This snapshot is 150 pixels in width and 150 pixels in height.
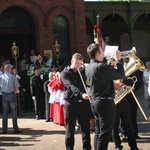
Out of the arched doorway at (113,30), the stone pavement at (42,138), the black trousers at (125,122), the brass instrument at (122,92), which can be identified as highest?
the arched doorway at (113,30)

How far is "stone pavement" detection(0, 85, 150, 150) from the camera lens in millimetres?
8465

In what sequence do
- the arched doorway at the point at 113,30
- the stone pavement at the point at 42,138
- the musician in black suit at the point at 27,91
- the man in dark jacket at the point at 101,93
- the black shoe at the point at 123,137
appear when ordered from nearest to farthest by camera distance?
1. the man in dark jacket at the point at 101,93
2. the stone pavement at the point at 42,138
3. the black shoe at the point at 123,137
4. the musician in black suit at the point at 27,91
5. the arched doorway at the point at 113,30

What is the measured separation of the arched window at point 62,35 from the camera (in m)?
19.0

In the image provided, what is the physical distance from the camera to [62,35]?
1928cm

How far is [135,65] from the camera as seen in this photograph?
284 inches

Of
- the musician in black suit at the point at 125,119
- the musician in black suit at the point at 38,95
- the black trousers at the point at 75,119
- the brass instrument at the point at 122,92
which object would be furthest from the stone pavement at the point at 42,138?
the brass instrument at the point at 122,92

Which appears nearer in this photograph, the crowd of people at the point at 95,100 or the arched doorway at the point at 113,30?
the crowd of people at the point at 95,100

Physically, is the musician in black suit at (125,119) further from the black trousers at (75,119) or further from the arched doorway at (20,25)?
the arched doorway at (20,25)

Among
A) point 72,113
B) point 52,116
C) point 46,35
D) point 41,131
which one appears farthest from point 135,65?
point 46,35

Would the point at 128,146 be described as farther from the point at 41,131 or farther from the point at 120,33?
the point at 120,33

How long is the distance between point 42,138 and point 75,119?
8.32 ft

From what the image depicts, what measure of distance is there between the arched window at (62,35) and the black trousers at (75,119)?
11.9 m

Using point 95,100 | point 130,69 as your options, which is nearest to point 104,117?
point 95,100

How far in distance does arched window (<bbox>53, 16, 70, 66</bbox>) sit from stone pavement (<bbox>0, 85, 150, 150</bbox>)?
747 centimetres
